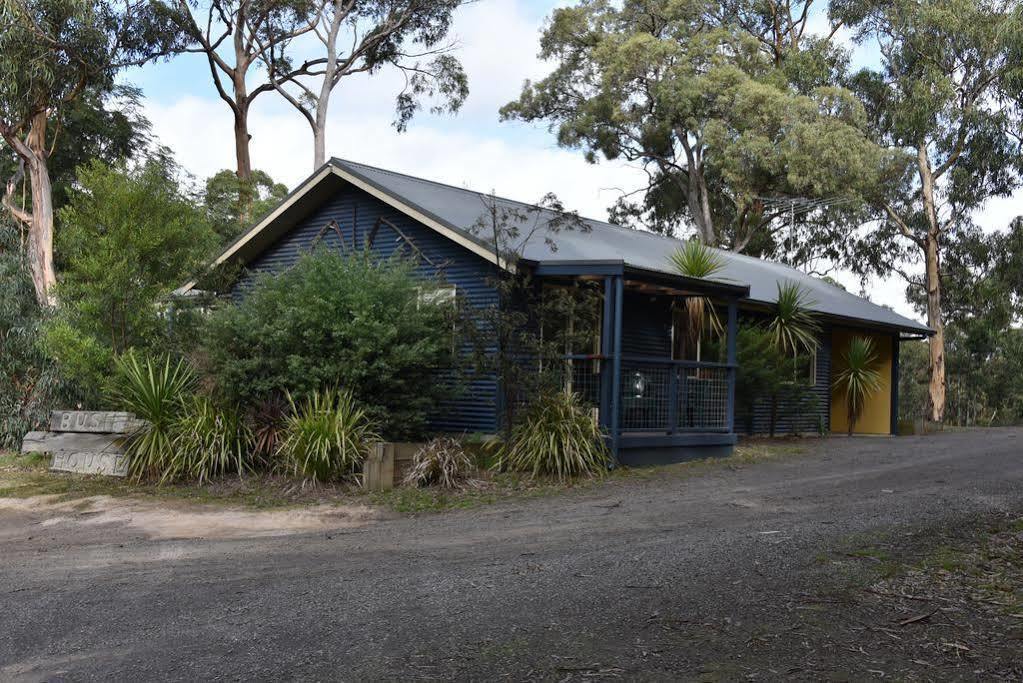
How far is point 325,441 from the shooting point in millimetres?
10352

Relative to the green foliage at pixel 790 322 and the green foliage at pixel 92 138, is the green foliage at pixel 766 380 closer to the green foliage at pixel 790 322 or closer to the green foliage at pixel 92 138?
the green foliage at pixel 790 322

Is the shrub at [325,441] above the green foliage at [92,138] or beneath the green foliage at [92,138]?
beneath

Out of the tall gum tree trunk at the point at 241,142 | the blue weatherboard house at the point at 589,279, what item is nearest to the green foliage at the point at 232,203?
the tall gum tree trunk at the point at 241,142

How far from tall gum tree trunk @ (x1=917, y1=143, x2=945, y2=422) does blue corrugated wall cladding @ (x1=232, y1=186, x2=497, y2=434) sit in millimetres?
21302

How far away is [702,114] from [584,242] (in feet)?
61.6

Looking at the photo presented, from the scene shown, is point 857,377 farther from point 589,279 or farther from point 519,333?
point 519,333

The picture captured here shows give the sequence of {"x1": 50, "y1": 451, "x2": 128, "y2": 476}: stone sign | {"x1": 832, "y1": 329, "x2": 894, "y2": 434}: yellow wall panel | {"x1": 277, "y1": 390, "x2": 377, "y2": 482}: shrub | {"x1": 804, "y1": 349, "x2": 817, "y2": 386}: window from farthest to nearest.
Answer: {"x1": 832, "y1": 329, "x2": 894, "y2": 434}: yellow wall panel → {"x1": 804, "y1": 349, "x2": 817, "y2": 386}: window → {"x1": 50, "y1": 451, "x2": 128, "y2": 476}: stone sign → {"x1": 277, "y1": 390, "x2": 377, "y2": 482}: shrub

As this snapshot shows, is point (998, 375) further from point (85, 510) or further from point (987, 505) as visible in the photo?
point (85, 510)

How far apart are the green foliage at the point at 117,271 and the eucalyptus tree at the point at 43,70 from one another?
14.4ft

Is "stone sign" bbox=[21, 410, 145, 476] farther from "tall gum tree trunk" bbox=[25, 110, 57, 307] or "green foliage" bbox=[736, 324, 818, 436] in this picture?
"green foliage" bbox=[736, 324, 818, 436]

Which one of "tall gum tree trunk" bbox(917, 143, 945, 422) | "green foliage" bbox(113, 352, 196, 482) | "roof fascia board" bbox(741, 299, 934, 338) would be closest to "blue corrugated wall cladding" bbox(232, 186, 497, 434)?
"green foliage" bbox(113, 352, 196, 482)

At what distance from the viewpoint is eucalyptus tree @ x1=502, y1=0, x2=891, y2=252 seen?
29906 millimetres

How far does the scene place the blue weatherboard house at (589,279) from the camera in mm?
12328

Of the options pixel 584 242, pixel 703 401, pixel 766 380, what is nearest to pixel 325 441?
pixel 703 401
